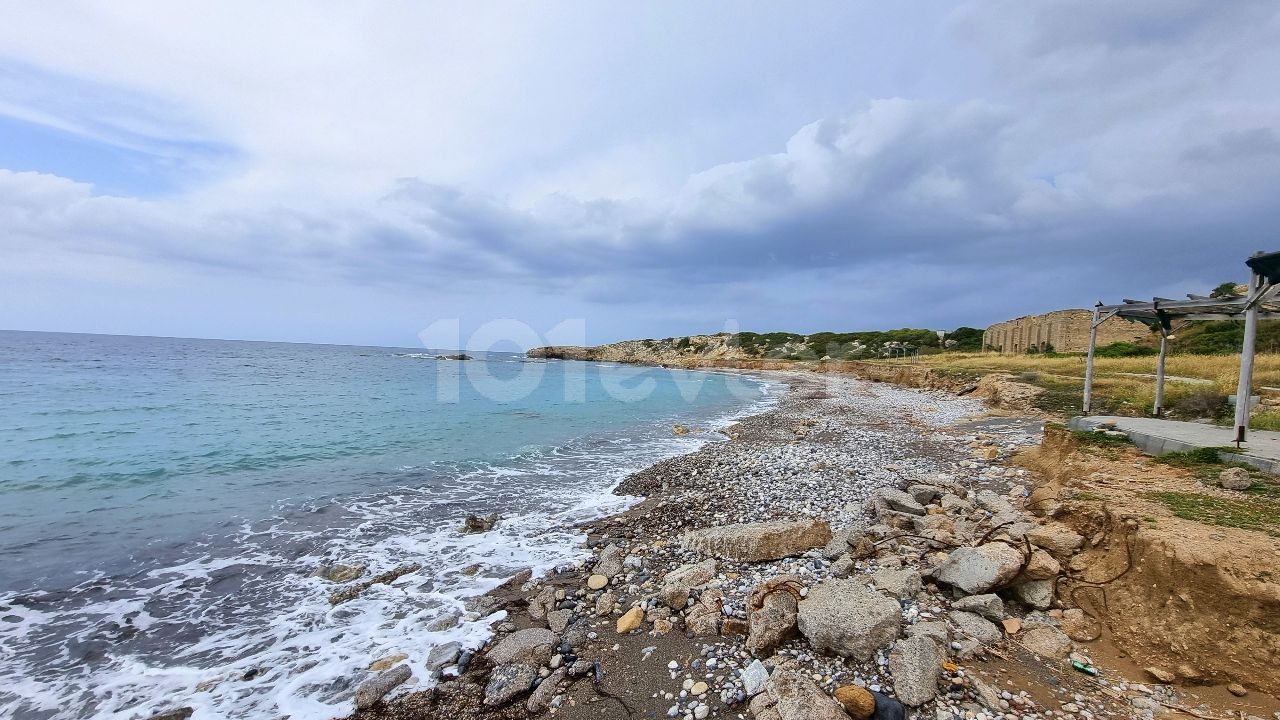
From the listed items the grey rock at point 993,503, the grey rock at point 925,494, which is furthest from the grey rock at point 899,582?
the grey rock at point 925,494

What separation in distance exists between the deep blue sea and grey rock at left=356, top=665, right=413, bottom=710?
0.16m

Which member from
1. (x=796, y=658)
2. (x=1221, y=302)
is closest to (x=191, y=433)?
(x=796, y=658)

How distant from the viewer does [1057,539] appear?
5945 millimetres

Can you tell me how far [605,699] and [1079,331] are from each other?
68.4 metres

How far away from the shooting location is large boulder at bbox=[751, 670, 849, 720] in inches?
148

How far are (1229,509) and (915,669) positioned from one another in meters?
5.14

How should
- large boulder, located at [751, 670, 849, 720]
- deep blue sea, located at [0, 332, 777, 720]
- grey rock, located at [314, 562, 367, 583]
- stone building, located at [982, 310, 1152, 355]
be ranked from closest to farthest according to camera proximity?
large boulder, located at [751, 670, 849, 720], deep blue sea, located at [0, 332, 777, 720], grey rock, located at [314, 562, 367, 583], stone building, located at [982, 310, 1152, 355]

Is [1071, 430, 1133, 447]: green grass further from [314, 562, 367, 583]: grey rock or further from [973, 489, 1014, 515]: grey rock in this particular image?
[314, 562, 367, 583]: grey rock

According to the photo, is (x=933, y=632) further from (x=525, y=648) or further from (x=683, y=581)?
(x=525, y=648)

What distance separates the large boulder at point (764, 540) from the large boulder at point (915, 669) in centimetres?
266

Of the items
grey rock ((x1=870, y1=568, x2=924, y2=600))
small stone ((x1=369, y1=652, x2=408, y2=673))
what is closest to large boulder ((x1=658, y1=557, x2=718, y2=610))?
grey rock ((x1=870, y1=568, x2=924, y2=600))

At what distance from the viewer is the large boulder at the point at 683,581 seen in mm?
5980

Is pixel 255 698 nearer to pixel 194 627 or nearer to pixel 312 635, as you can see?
pixel 312 635

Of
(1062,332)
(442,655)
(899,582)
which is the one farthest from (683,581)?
(1062,332)
